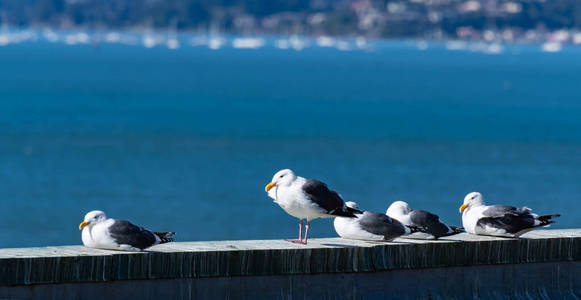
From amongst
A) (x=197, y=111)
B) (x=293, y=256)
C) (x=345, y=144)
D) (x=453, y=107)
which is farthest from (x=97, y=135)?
(x=293, y=256)

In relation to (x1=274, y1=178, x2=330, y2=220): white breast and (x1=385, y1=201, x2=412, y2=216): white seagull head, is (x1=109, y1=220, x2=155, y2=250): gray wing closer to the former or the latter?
(x1=274, y1=178, x2=330, y2=220): white breast

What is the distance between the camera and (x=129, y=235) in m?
9.41

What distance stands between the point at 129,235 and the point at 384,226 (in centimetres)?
238

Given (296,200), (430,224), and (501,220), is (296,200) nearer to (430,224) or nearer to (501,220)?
(430,224)

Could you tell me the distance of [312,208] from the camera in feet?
32.5

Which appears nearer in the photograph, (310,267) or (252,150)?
(310,267)

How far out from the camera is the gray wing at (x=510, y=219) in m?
10.7

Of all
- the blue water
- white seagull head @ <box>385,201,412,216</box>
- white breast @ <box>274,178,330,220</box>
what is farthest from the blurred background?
white breast @ <box>274,178,330,220</box>

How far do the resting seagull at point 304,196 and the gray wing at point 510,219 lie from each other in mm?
1631

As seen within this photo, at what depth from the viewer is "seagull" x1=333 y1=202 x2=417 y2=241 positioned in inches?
406

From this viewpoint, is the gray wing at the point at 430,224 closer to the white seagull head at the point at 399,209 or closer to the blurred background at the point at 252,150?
the white seagull head at the point at 399,209

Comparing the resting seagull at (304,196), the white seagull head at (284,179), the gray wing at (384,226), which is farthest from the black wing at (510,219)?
the white seagull head at (284,179)

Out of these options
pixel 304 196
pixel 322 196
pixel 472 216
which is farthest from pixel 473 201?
pixel 304 196

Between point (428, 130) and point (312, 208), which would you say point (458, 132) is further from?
point (312, 208)
